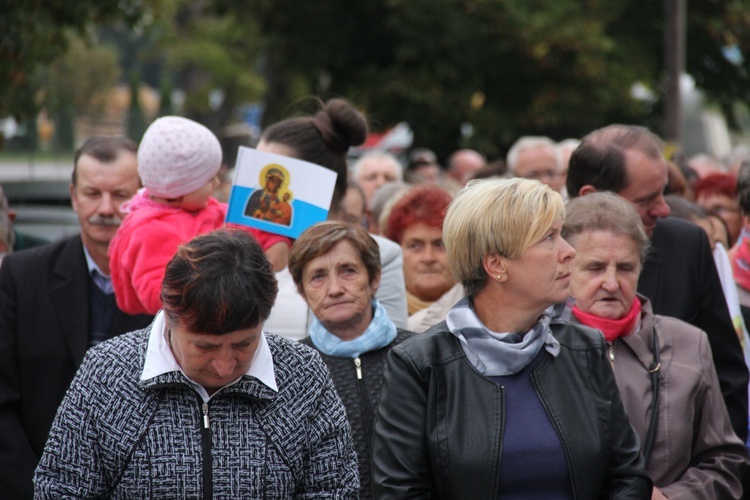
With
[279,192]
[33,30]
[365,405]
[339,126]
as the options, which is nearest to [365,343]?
[365,405]

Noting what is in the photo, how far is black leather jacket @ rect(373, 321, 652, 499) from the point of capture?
3414 millimetres

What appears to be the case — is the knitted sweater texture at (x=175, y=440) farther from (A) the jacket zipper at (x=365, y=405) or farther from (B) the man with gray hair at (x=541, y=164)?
(B) the man with gray hair at (x=541, y=164)

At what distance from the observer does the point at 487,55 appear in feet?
53.4

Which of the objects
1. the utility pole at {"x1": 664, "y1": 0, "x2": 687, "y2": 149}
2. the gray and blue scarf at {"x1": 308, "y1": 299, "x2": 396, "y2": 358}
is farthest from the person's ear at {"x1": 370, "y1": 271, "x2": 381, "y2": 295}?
the utility pole at {"x1": 664, "y1": 0, "x2": 687, "y2": 149}

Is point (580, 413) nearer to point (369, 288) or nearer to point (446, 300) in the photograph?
point (369, 288)

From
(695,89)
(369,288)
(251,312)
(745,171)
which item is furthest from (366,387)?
(695,89)

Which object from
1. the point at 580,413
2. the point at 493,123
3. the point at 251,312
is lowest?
the point at 493,123

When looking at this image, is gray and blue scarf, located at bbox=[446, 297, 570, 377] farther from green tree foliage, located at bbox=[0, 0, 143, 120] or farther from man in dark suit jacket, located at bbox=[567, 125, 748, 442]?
green tree foliage, located at bbox=[0, 0, 143, 120]

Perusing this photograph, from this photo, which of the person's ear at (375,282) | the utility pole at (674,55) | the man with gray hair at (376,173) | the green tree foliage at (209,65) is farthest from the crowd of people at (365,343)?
the green tree foliage at (209,65)

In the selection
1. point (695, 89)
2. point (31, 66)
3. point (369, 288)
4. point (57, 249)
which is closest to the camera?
point (369, 288)

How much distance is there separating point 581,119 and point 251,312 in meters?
13.9

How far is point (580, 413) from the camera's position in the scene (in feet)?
11.4

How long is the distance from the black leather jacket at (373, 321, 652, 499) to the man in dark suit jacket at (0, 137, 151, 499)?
1809 mm

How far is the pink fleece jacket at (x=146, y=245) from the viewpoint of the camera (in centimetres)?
431
